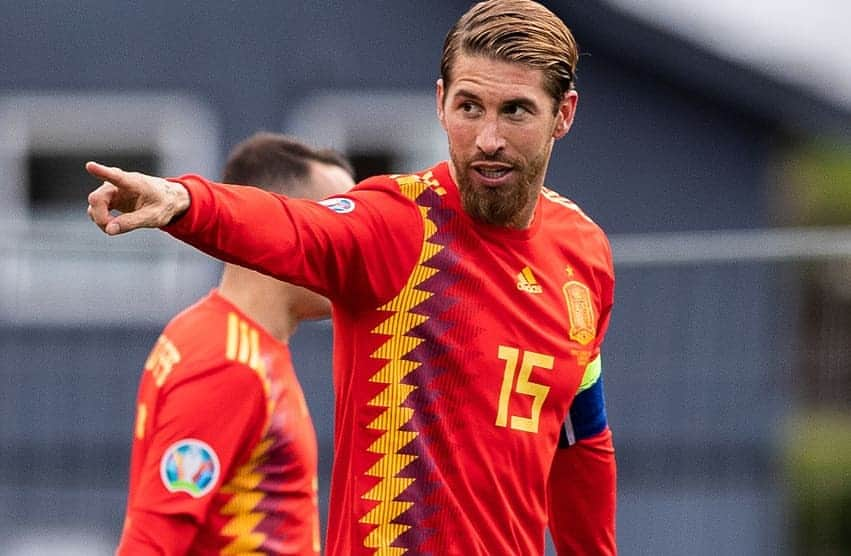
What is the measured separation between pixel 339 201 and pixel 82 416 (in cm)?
712

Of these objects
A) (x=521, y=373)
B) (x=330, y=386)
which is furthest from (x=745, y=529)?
(x=521, y=373)

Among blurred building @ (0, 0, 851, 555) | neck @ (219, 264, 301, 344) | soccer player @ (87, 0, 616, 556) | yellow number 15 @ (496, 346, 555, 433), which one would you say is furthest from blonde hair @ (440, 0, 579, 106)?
blurred building @ (0, 0, 851, 555)

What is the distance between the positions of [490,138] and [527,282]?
16.1 inches

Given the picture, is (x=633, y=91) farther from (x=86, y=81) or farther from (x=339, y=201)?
(x=339, y=201)

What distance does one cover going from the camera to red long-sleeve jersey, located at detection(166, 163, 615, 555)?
12.9ft

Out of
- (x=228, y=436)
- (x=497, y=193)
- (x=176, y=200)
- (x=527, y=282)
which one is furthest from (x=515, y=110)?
(x=228, y=436)

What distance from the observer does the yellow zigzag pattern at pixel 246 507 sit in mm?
4586

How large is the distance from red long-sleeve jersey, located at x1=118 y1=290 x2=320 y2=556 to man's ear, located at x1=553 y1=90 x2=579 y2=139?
1.09 m

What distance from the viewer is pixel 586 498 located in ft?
15.1

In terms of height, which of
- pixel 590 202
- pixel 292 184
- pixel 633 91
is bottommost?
pixel 292 184

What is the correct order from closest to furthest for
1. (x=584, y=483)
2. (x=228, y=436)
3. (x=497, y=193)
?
1. (x=497, y=193)
2. (x=228, y=436)
3. (x=584, y=483)

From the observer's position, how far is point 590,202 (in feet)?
41.8

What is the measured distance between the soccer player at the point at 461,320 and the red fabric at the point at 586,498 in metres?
0.39

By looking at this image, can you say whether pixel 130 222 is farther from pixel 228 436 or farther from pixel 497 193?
pixel 228 436
